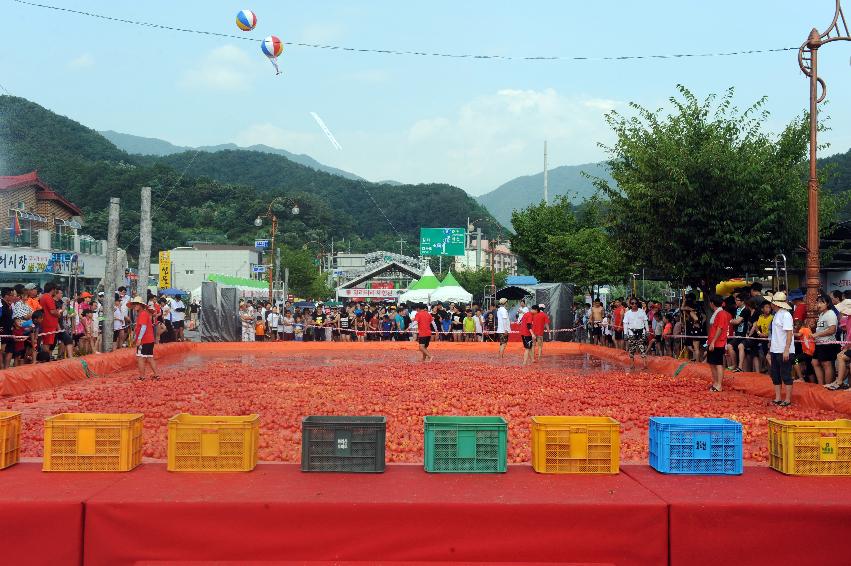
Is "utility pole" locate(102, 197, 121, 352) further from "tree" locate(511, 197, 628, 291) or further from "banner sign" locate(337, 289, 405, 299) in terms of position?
"banner sign" locate(337, 289, 405, 299)

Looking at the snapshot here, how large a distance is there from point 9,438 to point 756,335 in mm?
14749

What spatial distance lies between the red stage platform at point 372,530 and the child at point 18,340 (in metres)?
12.1

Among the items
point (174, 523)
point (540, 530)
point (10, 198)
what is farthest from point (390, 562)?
point (10, 198)

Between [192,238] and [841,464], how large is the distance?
334ft

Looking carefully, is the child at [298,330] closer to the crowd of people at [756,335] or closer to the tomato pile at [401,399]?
the tomato pile at [401,399]

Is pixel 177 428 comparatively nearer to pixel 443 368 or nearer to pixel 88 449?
pixel 88 449

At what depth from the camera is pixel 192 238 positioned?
102 meters

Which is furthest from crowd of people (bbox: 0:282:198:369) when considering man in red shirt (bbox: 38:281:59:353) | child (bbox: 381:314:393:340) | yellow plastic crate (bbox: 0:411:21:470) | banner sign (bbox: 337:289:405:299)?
banner sign (bbox: 337:289:405:299)

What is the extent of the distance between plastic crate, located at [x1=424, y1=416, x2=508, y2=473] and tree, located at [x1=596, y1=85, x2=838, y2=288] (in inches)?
601

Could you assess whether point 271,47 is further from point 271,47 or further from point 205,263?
point 205,263

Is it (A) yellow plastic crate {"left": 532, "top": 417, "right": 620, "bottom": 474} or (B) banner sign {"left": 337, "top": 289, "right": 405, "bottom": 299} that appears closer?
(A) yellow plastic crate {"left": 532, "top": 417, "right": 620, "bottom": 474}

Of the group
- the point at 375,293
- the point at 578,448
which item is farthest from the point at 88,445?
the point at 375,293

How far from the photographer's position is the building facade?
38438 mm

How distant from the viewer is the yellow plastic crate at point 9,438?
6777mm
